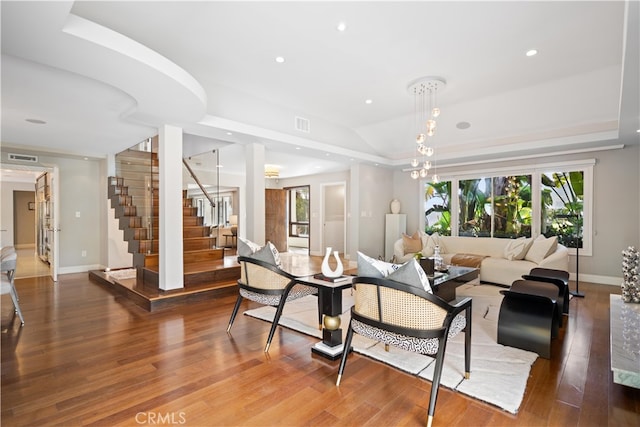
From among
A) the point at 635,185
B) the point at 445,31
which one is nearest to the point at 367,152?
the point at 445,31

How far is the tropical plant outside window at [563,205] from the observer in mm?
5680

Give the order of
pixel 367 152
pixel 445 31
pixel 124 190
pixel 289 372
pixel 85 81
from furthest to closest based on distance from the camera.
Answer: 1. pixel 367 152
2. pixel 124 190
3. pixel 85 81
4. pixel 445 31
5. pixel 289 372

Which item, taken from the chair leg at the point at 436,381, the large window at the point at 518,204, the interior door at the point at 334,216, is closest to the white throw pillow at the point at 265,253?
the chair leg at the point at 436,381

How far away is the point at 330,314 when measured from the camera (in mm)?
2654

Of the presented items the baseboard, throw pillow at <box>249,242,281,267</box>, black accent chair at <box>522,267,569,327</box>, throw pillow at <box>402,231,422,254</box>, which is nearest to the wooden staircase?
throw pillow at <box>249,242,281,267</box>

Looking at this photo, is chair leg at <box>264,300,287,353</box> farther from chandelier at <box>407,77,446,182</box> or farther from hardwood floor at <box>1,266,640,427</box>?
chandelier at <box>407,77,446,182</box>

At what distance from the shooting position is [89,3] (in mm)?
2496

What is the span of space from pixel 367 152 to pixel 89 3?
530cm

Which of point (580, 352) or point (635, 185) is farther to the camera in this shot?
point (635, 185)

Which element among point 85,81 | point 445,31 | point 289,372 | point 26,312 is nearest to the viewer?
point 289,372

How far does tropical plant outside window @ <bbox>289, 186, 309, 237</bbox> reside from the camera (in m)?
10.6

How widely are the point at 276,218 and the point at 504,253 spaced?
5799mm

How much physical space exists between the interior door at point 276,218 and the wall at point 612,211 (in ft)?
21.8

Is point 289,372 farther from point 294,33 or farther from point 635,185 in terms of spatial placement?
point 635,185
